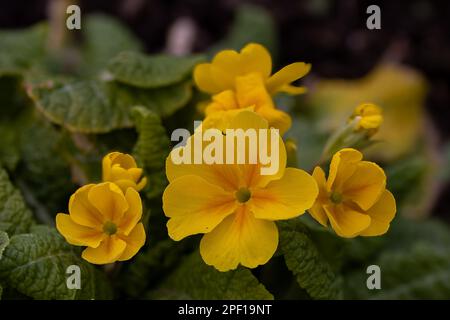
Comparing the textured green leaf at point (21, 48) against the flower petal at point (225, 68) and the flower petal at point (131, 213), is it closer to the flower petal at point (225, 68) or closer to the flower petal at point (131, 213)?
the flower petal at point (225, 68)

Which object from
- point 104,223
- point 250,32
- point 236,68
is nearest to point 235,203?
point 104,223

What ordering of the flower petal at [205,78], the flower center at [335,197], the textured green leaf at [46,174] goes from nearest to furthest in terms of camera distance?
the flower center at [335,197]
the flower petal at [205,78]
the textured green leaf at [46,174]

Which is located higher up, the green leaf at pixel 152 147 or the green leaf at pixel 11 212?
the green leaf at pixel 152 147

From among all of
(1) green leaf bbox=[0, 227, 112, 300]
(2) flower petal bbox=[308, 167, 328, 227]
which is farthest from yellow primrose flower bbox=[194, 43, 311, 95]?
(1) green leaf bbox=[0, 227, 112, 300]

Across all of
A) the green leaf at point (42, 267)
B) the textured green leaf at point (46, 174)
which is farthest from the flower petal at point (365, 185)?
the textured green leaf at point (46, 174)

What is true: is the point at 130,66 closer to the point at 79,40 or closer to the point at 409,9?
the point at 79,40

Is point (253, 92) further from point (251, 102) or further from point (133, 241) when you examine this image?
point (133, 241)
